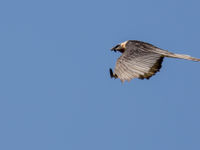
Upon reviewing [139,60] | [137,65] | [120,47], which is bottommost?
[137,65]

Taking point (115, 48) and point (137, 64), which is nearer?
point (137, 64)

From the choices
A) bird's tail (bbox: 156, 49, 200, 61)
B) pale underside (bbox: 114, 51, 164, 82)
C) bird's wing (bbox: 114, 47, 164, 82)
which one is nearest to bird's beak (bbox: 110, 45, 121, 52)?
bird's wing (bbox: 114, 47, 164, 82)

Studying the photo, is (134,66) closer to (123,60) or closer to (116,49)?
(123,60)

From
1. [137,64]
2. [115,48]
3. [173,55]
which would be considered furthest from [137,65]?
[115,48]

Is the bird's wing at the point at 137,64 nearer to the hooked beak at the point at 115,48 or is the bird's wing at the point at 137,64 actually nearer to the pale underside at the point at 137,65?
the pale underside at the point at 137,65

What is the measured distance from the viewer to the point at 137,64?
2562 cm

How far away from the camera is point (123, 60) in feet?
85.1

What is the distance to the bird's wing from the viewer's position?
25.1 meters

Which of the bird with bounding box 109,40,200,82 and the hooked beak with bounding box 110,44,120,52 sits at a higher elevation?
the hooked beak with bounding box 110,44,120,52

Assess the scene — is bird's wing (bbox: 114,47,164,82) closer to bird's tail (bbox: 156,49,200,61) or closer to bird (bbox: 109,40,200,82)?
bird (bbox: 109,40,200,82)

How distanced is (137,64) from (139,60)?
35 cm

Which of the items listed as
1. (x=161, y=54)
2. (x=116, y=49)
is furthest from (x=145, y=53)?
(x=116, y=49)

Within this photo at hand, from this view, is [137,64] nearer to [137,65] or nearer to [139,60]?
[137,65]

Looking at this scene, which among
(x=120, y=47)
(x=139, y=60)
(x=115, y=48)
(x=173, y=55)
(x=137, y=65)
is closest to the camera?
(x=137, y=65)
